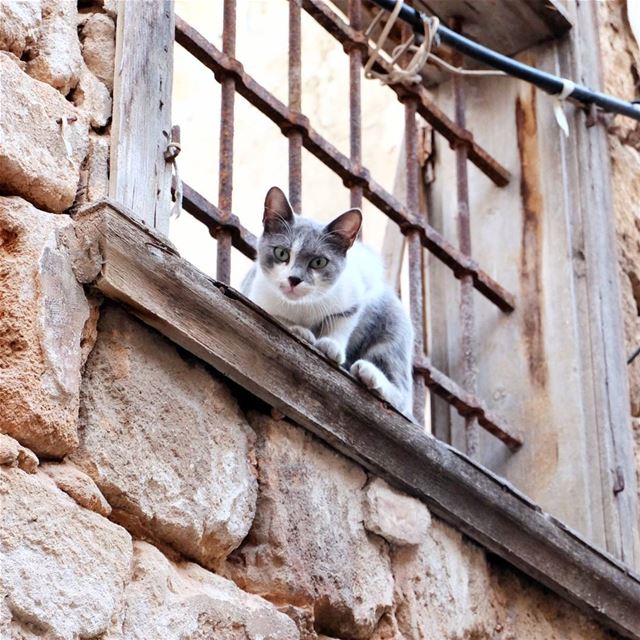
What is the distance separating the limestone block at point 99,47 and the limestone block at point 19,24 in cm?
14

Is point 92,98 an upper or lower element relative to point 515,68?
lower

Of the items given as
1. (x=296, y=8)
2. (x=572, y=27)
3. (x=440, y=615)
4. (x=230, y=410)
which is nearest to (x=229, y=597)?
(x=230, y=410)

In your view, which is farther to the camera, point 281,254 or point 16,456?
point 281,254

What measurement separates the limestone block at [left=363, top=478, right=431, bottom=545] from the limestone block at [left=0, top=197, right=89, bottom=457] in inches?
32.8

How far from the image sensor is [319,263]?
3.22 metres

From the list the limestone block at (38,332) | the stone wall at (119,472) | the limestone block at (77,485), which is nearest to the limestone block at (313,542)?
the stone wall at (119,472)

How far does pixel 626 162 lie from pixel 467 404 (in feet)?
3.45

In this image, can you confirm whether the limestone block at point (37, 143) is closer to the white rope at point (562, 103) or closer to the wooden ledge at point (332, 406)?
the wooden ledge at point (332, 406)

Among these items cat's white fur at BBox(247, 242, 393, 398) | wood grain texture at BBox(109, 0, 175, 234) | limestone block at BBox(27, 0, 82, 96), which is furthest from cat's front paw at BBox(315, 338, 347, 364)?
limestone block at BBox(27, 0, 82, 96)

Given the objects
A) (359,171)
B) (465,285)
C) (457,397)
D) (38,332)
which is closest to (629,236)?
(465,285)

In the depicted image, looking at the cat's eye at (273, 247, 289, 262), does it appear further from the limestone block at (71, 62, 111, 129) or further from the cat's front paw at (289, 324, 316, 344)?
the limestone block at (71, 62, 111, 129)

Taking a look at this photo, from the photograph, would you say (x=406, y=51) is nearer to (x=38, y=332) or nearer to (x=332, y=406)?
(x=332, y=406)

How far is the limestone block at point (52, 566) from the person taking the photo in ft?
6.81

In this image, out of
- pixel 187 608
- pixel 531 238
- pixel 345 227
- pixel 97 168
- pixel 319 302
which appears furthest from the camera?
pixel 531 238
